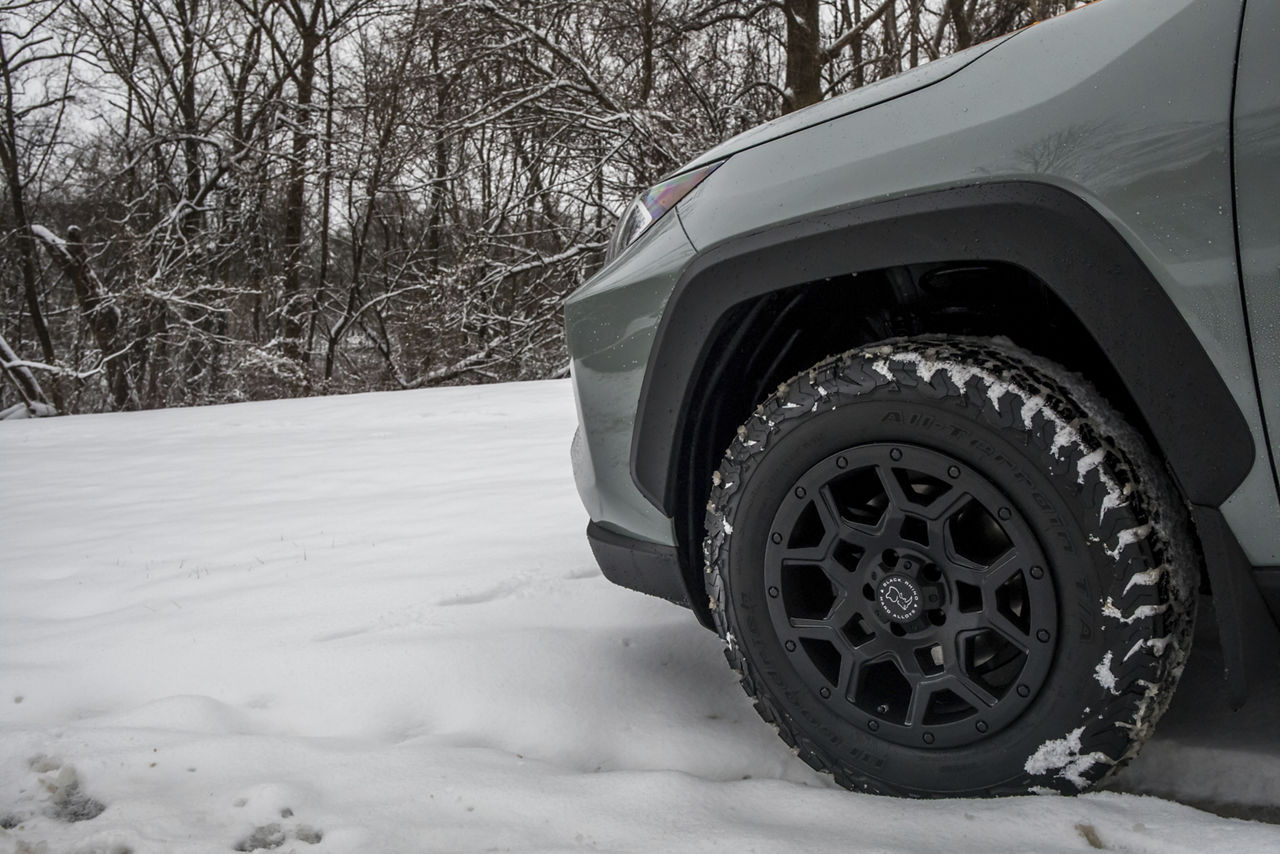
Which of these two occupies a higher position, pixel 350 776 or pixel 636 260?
pixel 636 260

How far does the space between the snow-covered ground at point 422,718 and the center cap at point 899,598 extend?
30 centimetres

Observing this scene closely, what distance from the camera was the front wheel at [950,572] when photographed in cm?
123

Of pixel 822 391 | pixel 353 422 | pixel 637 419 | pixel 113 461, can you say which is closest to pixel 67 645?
pixel 637 419

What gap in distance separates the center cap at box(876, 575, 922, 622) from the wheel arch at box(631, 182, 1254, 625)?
0.41 metres

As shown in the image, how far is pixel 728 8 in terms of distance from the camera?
36.5ft

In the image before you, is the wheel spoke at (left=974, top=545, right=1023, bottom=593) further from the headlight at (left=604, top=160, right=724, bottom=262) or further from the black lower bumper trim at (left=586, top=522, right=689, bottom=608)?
the headlight at (left=604, top=160, right=724, bottom=262)

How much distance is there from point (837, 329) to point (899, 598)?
61 cm

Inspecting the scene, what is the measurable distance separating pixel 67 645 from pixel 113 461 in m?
3.74

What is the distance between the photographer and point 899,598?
1386mm

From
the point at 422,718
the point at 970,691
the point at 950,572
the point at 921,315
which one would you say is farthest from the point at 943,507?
the point at 422,718

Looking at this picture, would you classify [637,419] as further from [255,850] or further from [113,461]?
[113,461]

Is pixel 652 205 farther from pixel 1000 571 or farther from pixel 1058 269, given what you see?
pixel 1000 571

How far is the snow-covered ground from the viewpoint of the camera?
1.36m

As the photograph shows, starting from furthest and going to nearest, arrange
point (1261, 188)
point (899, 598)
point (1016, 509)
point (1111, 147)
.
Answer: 1. point (899, 598)
2. point (1016, 509)
3. point (1111, 147)
4. point (1261, 188)
